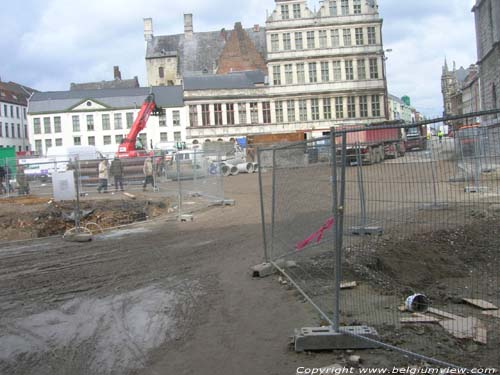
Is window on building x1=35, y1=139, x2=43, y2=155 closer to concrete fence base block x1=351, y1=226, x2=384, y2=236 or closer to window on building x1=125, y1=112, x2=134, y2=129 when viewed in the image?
window on building x1=125, y1=112, x2=134, y2=129

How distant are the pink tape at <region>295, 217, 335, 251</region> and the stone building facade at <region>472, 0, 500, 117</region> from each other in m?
44.5

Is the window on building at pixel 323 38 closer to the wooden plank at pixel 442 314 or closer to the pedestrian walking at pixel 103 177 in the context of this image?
the pedestrian walking at pixel 103 177

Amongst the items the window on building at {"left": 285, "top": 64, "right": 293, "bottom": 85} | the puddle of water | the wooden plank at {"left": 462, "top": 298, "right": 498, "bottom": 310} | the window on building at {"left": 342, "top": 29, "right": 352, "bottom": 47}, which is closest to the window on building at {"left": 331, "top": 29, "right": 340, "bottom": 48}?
the window on building at {"left": 342, "top": 29, "right": 352, "bottom": 47}

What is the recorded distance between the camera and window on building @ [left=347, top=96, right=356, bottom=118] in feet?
231

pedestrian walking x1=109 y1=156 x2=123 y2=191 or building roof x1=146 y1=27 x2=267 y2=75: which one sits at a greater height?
building roof x1=146 y1=27 x2=267 y2=75

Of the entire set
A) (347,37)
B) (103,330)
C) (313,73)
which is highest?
(347,37)

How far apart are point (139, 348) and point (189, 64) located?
89716 mm

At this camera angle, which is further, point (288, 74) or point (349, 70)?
point (288, 74)

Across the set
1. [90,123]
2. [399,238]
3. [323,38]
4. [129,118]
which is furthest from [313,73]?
[399,238]

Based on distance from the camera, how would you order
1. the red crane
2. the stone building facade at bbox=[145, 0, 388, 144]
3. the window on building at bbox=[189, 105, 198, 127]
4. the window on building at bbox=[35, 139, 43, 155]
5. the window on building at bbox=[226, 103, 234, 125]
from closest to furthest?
the red crane
the stone building facade at bbox=[145, 0, 388, 144]
the window on building at bbox=[226, 103, 234, 125]
the window on building at bbox=[189, 105, 198, 127]
the window on building at bbox=[35, 139, 43, 155]

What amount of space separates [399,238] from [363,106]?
64.7 meters

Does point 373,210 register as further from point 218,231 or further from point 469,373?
point 218,231

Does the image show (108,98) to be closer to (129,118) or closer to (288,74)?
(129,118)

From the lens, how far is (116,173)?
23.1 m
